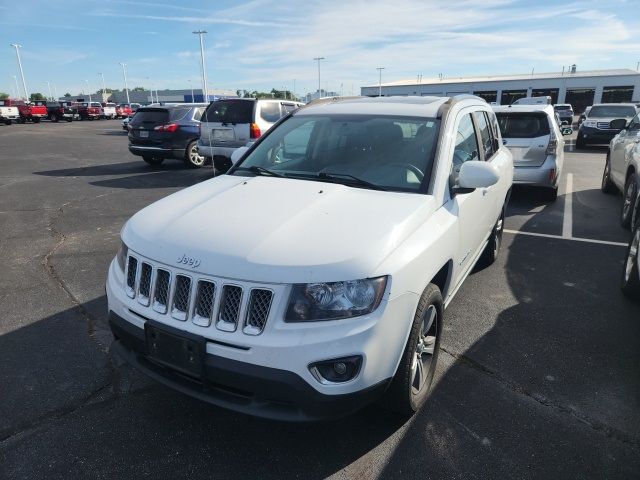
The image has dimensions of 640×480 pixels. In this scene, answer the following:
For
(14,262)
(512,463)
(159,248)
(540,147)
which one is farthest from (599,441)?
(540,147)

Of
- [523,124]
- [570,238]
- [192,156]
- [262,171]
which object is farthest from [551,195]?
[192,156]

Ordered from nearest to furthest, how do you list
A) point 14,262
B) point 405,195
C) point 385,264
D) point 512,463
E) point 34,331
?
point 385,264
point 512,463
point 405,195
point 34,331
point 14,262

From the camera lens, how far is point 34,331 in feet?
12.3

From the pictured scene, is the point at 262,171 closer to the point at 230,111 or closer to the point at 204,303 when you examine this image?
the point at 204,303

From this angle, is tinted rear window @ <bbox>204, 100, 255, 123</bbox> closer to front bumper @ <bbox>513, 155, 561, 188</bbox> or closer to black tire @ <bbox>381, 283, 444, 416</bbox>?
front bumper @ <bbox>513, 155, 561, 188</bbox>

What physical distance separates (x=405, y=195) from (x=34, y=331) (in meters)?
3.17

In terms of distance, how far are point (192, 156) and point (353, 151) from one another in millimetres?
10009

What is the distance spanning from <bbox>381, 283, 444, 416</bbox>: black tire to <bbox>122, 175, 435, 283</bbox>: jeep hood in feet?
1.40

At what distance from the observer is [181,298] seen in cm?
233

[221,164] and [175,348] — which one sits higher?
[175,348]

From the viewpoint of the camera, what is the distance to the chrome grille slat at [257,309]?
2154 mm


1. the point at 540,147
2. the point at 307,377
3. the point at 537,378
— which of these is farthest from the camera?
the point at 540,147

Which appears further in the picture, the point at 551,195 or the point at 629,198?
the point at 551,195

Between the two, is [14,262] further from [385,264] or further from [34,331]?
[385,264]
